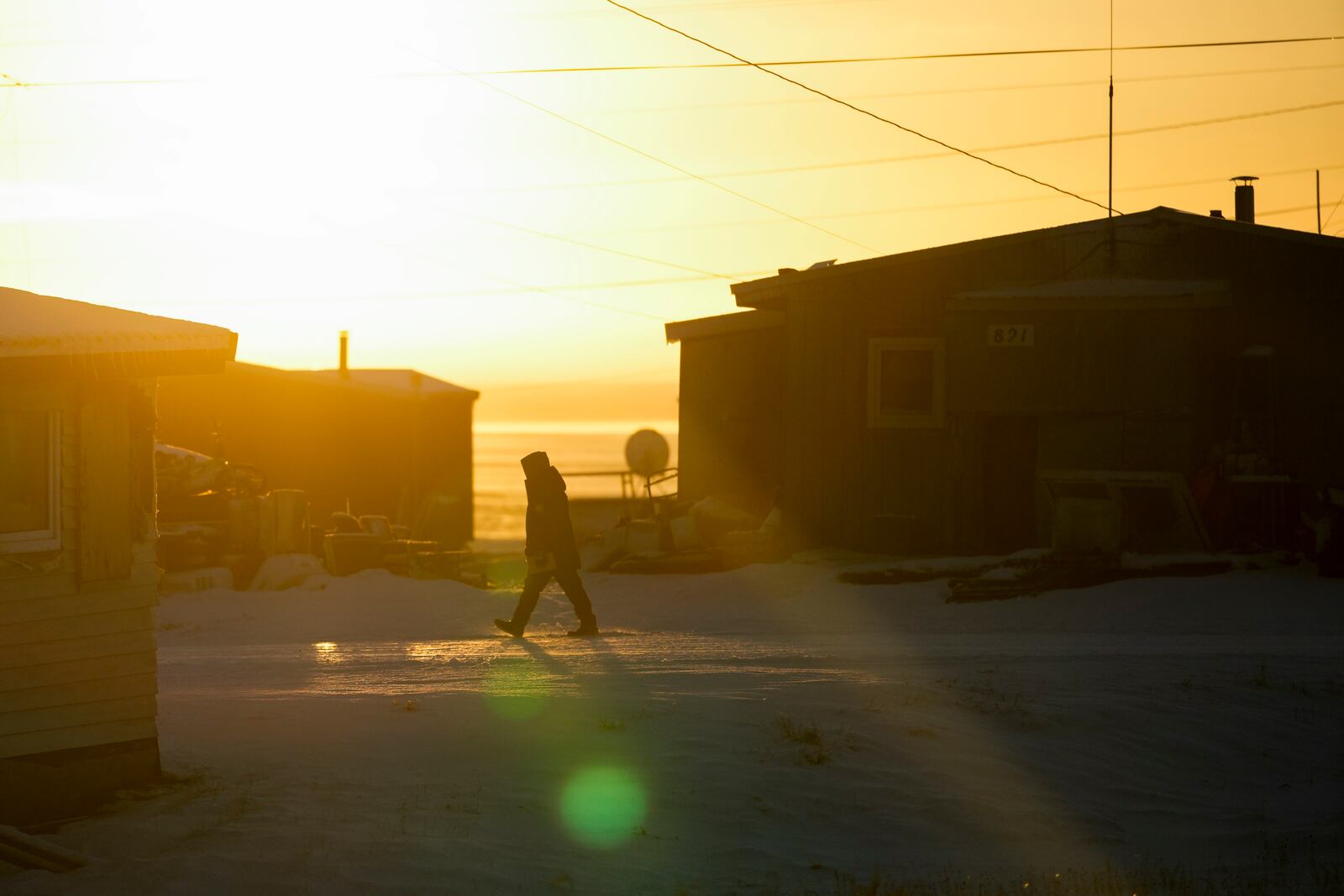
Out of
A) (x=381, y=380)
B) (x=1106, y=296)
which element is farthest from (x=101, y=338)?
(x=381, y=380)

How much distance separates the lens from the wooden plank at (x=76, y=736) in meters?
8.46

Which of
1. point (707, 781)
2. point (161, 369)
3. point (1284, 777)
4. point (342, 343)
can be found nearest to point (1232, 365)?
point (1284, 777)

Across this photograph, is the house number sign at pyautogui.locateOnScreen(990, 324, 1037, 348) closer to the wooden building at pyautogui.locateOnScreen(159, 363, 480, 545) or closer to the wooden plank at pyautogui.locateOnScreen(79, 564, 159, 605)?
the wooden plank at pyautogui.locateOnScreen(79, 564, 159, 605)

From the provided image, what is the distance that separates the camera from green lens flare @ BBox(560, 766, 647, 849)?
27.7 feet

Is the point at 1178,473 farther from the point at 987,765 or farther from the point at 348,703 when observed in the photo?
the point at 348,703

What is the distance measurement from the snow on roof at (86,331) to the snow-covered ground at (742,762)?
9.25 ft

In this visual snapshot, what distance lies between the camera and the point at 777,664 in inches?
536

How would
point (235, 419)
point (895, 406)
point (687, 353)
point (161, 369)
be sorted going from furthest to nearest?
point (235, 419) → point (687, 353) → point (895, 406) → point (161, 369)

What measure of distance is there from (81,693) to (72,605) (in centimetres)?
55

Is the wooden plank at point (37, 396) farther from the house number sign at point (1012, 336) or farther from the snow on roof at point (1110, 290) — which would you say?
the house number sign at point (1012, 336)

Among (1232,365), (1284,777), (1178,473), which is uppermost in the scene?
(1232,365)

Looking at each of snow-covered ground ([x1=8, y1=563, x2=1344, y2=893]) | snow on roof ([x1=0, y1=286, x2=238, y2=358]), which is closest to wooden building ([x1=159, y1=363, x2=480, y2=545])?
snow-covered ground ([x1=8, y1=563, x2=1344, y2=893])

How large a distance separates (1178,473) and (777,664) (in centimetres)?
946

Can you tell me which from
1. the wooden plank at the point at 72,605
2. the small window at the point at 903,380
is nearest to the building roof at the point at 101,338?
the wooden plank at the point at 72,605
